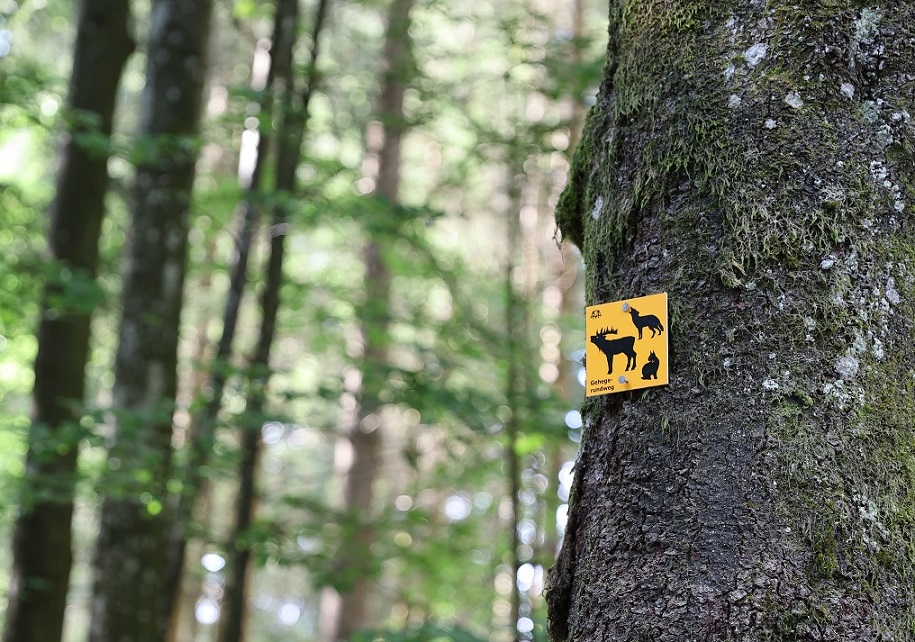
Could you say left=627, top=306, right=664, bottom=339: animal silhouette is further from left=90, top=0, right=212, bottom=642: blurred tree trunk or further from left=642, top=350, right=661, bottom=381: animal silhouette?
left=90, top=0, right=212, bottom=642: blurred tree trunk

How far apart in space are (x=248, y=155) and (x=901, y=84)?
25.3 ft

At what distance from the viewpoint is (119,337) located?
5801 mm

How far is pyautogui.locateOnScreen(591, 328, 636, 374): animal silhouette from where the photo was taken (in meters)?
1.55

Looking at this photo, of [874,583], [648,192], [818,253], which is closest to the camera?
[874,583]

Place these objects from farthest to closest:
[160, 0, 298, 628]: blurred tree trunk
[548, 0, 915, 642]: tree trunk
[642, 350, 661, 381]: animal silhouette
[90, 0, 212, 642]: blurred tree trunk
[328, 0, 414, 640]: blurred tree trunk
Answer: [328, 0, 414, 640]: blurred tree trunk, [160, 0, 298, 628]: blurred tree trunk, [90, 0, 212, 642]: blurred tree trunk, [642, 350, 661, 381]: animal silhouette, [548, 0, 915, 642]: tree trunk

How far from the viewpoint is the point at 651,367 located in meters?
1.52

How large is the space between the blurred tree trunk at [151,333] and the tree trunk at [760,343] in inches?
153

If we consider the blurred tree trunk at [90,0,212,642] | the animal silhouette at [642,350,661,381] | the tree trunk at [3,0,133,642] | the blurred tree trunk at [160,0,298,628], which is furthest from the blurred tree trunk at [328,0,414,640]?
the animal silhouette at [642,350,661,381]

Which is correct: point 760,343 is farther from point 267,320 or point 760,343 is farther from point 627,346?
point 267,320

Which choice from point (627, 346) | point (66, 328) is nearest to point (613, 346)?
point (627, 346)

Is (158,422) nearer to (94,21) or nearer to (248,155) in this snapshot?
(94,21)

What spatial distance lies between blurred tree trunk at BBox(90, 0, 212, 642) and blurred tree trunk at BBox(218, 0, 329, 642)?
46cm

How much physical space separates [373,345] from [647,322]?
795 centimetres

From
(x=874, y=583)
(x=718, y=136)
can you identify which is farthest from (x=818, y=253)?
(x=874, y=583)
